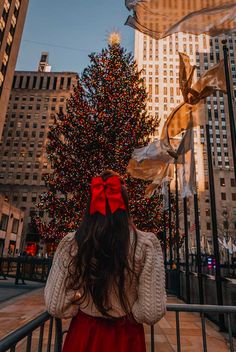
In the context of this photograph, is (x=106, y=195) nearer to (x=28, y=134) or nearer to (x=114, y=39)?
(x=114, y=39)

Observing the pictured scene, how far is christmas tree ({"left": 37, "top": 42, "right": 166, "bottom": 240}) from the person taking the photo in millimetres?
14891

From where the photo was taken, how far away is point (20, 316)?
6688 mm

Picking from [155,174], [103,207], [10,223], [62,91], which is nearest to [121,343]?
[103,207]

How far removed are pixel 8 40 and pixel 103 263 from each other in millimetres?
46756

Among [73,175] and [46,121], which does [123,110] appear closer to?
[73,175]

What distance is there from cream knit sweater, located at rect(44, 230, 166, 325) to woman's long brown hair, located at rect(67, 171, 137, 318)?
4 centimetres

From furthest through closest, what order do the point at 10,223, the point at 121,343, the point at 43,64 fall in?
the point at 43,64, the point at 10,223, the point at 121,343

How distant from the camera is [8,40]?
131ft

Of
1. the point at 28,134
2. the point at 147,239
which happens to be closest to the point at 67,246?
the point at 147,239

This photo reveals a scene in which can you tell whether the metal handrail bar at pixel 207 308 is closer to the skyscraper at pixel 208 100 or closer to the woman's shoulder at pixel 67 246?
the woman's shoulder at pixel 67 246

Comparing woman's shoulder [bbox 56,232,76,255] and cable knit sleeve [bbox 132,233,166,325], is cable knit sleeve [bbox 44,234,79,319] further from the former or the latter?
cable knit sleeve [bbox 132,233,166,325]

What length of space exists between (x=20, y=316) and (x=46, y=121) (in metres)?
77.3

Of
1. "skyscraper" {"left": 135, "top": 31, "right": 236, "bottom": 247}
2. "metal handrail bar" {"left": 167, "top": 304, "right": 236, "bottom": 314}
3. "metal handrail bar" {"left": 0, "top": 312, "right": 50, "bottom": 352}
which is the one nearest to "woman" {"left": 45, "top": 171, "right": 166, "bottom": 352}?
"metal handrail bar" {"left": 0, "top": 312, "right": 50, "bottom": 352}

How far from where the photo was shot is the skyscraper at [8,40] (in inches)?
1495
